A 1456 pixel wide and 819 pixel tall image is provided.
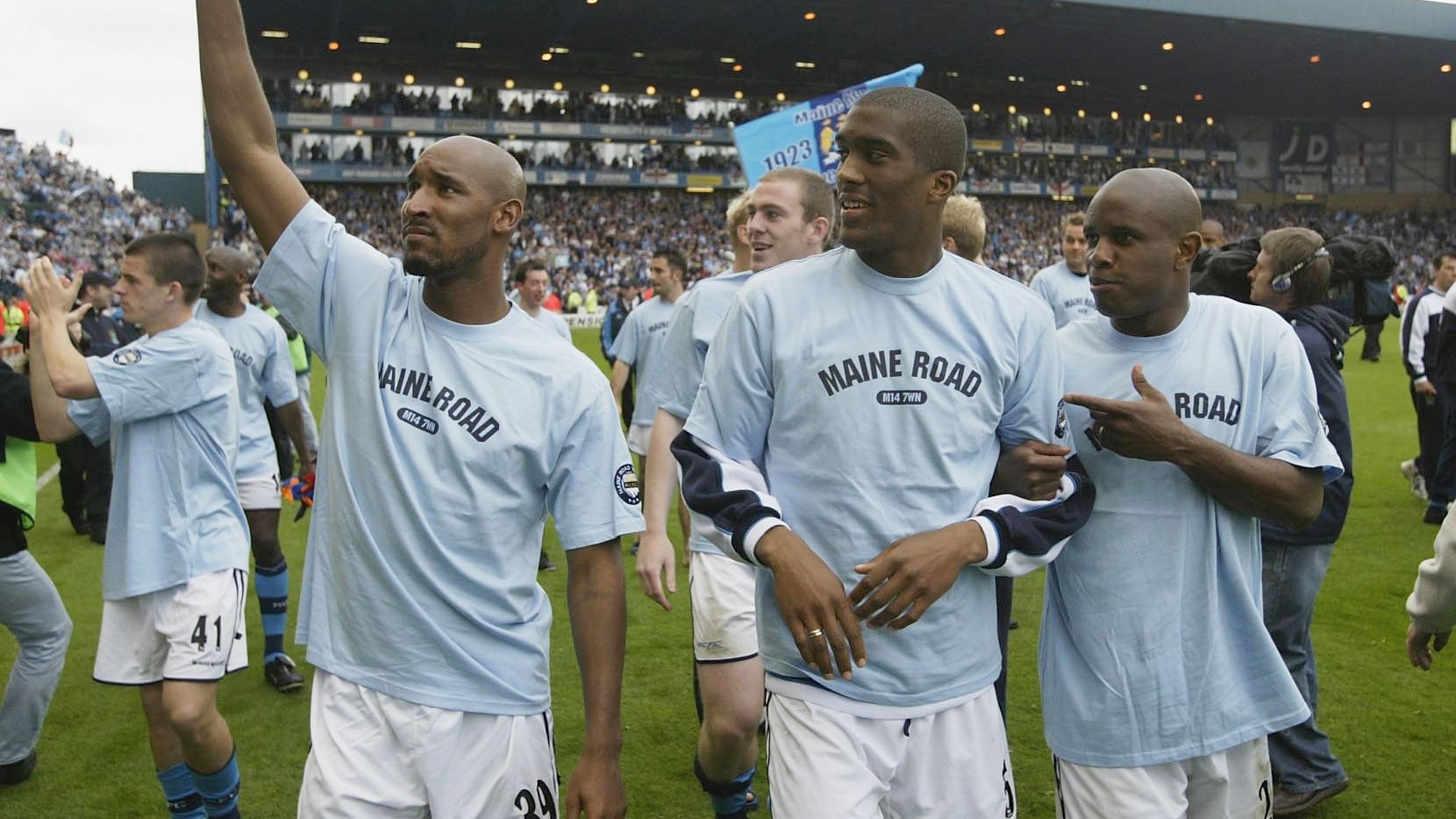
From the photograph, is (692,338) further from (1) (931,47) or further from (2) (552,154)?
(2) (552,154)

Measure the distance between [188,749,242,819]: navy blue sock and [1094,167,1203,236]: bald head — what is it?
364 cm

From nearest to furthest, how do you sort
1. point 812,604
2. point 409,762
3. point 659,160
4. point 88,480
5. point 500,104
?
1. point 812,604
2. point 409,762
3. point 88,480
4. point 500,104
5. point 659,160

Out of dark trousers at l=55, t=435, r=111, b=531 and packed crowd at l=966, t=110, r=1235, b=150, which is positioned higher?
packed crowd at l=966, t=110, r=1235, b=150

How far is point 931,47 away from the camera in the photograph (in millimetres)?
55219

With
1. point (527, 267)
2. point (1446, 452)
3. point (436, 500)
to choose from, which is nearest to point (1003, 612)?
point (436, 500)

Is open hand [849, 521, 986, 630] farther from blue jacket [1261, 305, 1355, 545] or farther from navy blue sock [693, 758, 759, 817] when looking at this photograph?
blue jacket [1261, 305, 1355, 545]

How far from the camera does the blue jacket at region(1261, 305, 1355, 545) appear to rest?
4469mm

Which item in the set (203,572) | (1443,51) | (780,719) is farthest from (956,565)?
(1443,51)

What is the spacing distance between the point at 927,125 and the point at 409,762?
1.91m

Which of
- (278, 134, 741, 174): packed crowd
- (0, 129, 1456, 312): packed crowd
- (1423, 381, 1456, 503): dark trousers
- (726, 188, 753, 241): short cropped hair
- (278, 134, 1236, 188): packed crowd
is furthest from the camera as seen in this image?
(278, 134, 1236, 188): packed crowd

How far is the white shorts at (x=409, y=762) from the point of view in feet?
9.32

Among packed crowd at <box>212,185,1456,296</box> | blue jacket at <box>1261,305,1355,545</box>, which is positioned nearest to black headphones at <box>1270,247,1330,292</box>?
blue jacket at <box>1261,305,1355,545</box>

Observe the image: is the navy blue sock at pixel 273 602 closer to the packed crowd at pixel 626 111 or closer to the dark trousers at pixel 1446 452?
the dark trousers at pixel 1446 452

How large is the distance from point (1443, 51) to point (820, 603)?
64.2 metres
